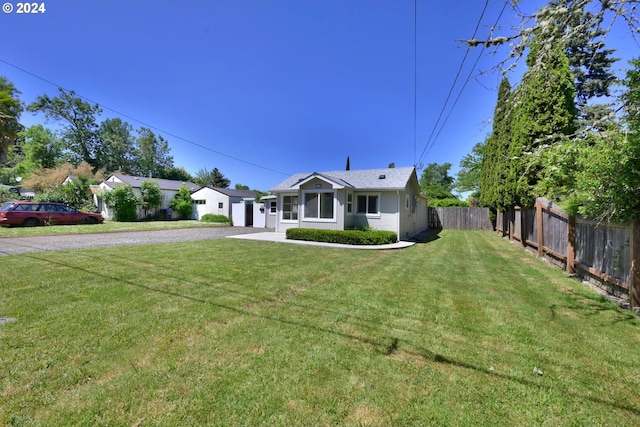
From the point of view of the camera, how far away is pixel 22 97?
33.3 m

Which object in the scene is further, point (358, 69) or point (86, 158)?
point (86, 158)

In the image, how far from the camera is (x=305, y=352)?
2992 mm

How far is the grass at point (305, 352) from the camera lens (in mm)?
2143

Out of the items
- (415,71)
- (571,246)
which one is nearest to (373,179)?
(415,71)

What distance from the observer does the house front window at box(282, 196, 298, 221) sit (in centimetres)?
1587

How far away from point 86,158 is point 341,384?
173ft

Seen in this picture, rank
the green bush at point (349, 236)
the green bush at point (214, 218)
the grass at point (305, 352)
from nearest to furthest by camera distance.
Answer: the grass at point (305, 352) → the green bush at point (349, 236) → the green bush at point (214, 218)

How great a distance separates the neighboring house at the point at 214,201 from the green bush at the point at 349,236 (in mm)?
13124

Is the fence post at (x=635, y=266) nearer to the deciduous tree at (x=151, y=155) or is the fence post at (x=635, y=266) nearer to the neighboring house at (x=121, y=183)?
the neighboring house at (x=121, y=183)

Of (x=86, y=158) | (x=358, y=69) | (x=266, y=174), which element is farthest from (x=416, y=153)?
(x=86, y=158)

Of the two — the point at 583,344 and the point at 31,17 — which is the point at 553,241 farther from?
the point at 31,17

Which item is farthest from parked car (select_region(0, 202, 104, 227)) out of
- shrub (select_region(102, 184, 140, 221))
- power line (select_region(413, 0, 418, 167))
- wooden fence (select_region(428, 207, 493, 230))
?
wooden fence (select_region(428, 207, 493, 230))

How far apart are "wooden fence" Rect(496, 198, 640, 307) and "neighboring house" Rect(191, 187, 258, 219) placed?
21.1m

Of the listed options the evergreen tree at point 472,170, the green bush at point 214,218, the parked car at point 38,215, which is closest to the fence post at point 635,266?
the green bush at point 214,218
